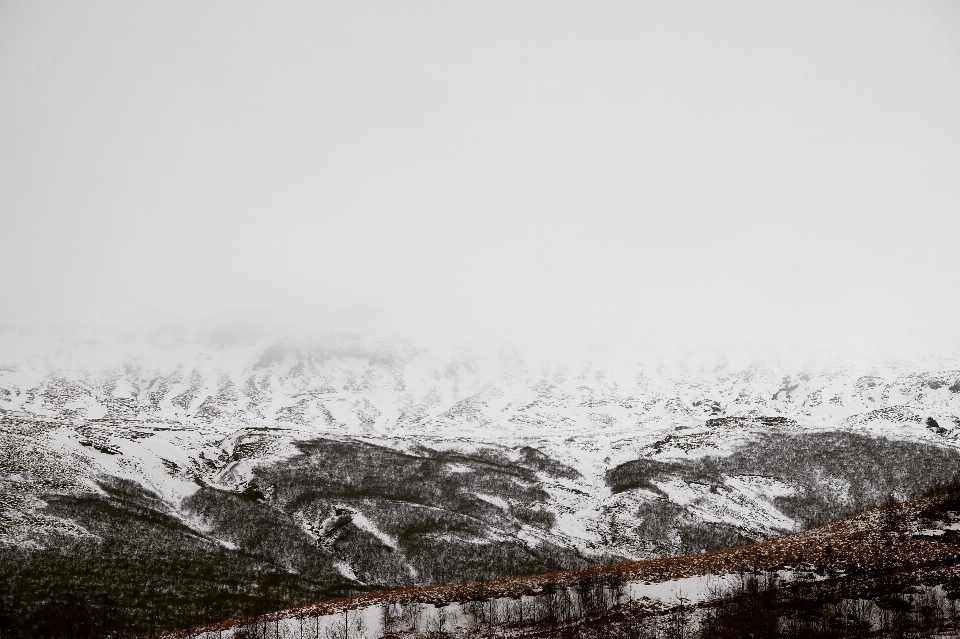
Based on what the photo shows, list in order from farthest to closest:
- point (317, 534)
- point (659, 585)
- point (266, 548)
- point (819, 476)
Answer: point (819, 476)
point (317, 534)
point (266, 548)
point (659, 585)

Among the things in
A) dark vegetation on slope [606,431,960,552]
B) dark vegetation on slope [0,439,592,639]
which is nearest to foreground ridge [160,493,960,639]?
dark vegetation on slope [0,439,592,639]

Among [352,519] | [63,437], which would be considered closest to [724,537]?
[352,519]

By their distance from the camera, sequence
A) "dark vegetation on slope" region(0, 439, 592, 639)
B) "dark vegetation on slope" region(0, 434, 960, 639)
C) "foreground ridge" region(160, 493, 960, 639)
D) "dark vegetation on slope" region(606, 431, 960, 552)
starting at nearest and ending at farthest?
"foreground ridge" region(160, 493, 960, 639) → "dark vegetation on slope" region(0, 439, 592, 639) → "dark vegetation on slope" region(0, 434, 960, 639) → "dark vegetation on slope" region(606, 431, 960, 552)

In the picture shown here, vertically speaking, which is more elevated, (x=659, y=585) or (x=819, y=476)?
(x=659, y=585)

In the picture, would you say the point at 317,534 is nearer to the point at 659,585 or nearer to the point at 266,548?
the point at 266,548

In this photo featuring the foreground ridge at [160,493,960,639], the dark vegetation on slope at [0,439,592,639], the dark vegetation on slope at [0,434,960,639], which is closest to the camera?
the foreground ridge at [160,493,960,639]

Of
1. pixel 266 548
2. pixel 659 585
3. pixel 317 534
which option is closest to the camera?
pixel 659 585

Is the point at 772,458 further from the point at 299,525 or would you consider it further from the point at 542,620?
the point at 542,620

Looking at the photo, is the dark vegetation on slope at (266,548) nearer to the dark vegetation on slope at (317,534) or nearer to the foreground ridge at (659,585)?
the dark vegetation on slope at (317,534)

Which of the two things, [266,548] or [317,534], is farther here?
[317,534]

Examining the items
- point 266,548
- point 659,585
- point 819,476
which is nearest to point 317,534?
point 266,548

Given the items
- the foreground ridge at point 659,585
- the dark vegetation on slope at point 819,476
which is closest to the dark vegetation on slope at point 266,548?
the dark vegetation on slope at point 819,476

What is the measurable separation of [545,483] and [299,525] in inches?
3187

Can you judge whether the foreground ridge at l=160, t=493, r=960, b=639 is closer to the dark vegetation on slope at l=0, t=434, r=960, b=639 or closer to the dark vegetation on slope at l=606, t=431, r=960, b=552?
the dark vegetation on slope at l=0, t=434, r=960, b=639
